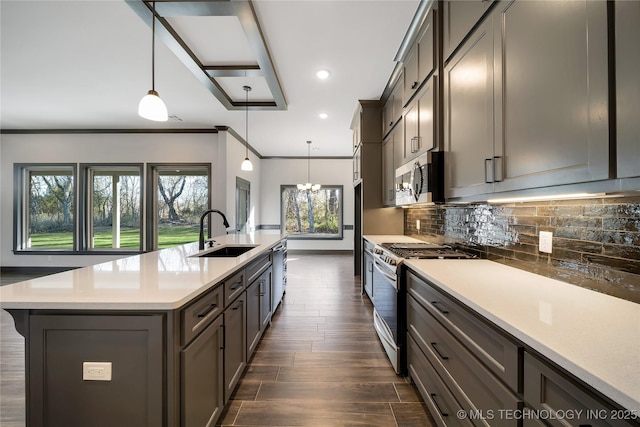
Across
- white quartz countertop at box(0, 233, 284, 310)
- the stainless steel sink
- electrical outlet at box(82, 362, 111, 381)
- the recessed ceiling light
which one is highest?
the recessed ceiling light

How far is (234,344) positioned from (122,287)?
0.83 m

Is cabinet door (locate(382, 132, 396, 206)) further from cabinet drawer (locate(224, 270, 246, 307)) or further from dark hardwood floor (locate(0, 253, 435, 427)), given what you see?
cabinet drawer (locate(224, 270, 246, 307))

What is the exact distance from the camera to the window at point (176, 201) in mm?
5504

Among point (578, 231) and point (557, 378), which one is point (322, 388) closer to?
point (557, 378)

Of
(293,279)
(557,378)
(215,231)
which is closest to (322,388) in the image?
(557,378)

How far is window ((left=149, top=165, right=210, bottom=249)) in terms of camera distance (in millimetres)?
5504

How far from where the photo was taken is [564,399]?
0.74 metres

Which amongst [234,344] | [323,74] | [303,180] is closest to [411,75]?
[323,74]

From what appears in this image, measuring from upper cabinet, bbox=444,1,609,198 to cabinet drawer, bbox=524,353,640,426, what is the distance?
650mm

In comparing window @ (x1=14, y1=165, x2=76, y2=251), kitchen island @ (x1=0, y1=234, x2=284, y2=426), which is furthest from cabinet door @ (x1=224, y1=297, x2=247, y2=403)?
window @ (x1=14, y1=165, x2=76, y2=251)

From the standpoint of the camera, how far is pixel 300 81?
135 inches

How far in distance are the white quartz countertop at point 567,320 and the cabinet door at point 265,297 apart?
156 cm

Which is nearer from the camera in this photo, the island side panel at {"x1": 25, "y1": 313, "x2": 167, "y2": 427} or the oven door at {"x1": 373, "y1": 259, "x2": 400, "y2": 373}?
the island side panel at {"x1": 25, "y1": 313, "x2": 167, "y2": 427}

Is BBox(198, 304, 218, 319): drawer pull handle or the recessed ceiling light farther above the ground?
the recessed ceiling light
